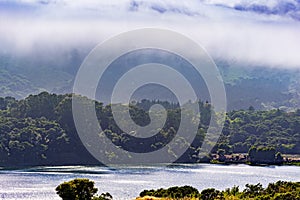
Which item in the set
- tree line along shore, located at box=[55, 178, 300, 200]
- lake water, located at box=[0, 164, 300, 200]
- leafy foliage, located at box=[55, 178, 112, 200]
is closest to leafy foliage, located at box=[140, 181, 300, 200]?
tree line along shore, located at box=[55, 178, 300, 200]

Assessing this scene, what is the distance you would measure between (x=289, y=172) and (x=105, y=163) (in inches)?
1051

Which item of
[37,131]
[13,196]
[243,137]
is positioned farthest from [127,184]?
[243,137]

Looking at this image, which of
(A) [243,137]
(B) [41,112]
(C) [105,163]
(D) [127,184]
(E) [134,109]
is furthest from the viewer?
(A) [243,137]

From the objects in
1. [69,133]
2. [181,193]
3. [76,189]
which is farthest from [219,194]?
[69,133]

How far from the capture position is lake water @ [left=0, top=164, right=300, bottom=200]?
56062 mm

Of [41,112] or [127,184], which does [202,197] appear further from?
[41,112]

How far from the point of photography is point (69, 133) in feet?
324

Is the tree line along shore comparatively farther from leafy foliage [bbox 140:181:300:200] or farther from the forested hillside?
the forested hillside

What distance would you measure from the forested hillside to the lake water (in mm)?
7396

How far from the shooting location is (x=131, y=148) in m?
101

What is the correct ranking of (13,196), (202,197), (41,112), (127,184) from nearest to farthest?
(202,197) < (13,196) < (127,184) < (41,112)

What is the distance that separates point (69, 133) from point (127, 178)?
31.3 metres

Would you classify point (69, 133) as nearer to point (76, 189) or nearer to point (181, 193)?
point (181, 193)

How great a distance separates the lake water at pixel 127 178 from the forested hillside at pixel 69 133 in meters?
7.40
